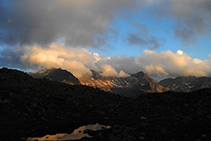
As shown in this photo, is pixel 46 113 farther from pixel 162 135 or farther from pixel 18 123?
pixel 162 135

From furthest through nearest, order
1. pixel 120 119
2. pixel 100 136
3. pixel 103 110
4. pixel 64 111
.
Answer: pixel 103 110
pixel 64 111
pixel 120 119
pixel 100 136

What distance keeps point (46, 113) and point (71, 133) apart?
72.2 ft

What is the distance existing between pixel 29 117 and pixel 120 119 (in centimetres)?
3270

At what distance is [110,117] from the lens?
212 ft

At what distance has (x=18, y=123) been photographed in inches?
1964

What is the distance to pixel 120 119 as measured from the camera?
60.5 m

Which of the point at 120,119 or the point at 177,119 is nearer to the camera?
the point at 177,119

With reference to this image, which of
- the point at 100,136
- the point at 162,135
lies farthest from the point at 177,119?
the point at 100,136

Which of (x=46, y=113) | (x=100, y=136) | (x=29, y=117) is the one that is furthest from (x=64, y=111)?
(x=100, y=136)

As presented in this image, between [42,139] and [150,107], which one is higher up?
[150,107]

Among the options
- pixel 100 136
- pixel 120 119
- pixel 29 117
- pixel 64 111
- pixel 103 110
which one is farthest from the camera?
pixel 103 110

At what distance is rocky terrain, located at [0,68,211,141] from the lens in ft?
133

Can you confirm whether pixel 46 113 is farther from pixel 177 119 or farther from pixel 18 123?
pixel 177 119

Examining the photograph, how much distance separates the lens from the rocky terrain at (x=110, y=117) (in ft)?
133
